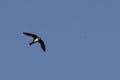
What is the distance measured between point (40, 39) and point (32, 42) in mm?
2165

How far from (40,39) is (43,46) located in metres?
1.33

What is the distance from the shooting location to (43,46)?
5350 cm

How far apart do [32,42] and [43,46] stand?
10.2 ft

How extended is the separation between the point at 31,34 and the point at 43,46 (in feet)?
10.0

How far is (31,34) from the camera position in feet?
169

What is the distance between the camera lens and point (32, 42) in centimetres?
5075

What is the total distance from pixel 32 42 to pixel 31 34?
1.24m
